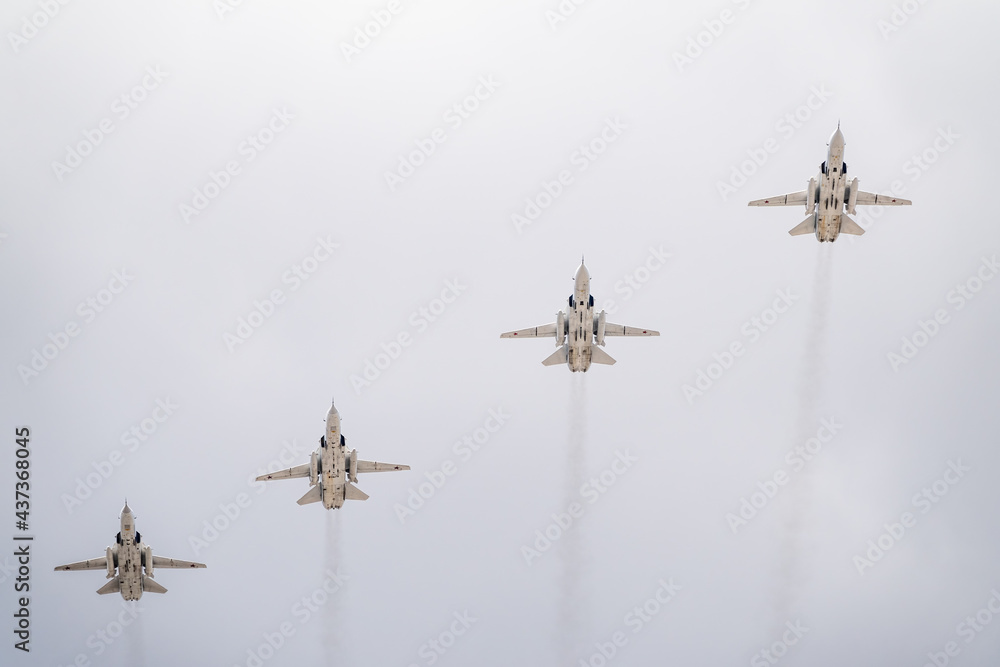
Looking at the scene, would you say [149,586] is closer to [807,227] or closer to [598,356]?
[598,356]

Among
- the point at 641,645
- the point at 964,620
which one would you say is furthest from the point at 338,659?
the point at 964,620

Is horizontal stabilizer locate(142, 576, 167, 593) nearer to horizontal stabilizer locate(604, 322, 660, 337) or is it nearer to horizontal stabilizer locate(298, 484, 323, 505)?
horizontal stabilizer locate(298, 484, 323, 505)

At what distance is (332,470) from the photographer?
150m

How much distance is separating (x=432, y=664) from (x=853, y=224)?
78.1 meters

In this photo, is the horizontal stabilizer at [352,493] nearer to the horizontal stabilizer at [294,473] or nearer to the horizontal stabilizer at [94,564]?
the horizontal stabilizer at [294,473]

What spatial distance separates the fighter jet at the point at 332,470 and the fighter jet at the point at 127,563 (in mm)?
13898

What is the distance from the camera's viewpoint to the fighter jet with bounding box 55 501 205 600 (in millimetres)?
152500

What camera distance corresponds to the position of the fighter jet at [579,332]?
148 metres

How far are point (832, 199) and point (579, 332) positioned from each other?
27.8m

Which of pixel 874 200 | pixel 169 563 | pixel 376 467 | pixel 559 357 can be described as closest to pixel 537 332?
pixel 559 357

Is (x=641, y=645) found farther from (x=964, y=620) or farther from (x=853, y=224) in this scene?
(x=853, y=224)

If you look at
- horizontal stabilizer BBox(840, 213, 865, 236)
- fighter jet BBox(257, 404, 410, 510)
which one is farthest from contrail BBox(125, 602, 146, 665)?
horizontal stabilizer BBox(840, 213, 865, 236)

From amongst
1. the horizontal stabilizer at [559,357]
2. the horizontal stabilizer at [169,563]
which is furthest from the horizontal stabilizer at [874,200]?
the horizontal stabilizer at [169,563]

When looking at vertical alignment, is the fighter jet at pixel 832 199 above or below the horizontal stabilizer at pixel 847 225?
above
